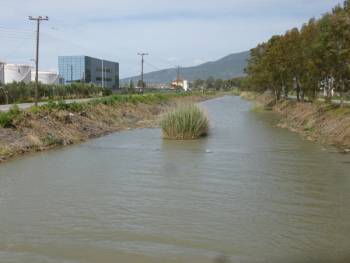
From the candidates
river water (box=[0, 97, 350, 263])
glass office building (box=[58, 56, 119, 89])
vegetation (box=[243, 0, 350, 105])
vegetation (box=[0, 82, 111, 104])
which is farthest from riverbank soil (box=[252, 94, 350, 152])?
glass office building (box=[58, 56, 119, 89])

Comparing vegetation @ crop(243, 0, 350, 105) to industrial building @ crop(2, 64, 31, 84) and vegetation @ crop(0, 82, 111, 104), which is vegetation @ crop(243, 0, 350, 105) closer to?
vegetation @ crop(0, 82, 111, 104)

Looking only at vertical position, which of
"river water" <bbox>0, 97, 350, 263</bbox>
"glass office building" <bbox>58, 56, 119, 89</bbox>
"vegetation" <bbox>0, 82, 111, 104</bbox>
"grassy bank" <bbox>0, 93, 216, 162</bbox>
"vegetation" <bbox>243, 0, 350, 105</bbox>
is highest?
"glass office building" <bbox>58, 56, 119, 89</bbox>

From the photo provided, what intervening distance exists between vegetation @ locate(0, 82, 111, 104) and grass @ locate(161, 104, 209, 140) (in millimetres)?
29074

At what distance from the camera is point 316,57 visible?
111ft

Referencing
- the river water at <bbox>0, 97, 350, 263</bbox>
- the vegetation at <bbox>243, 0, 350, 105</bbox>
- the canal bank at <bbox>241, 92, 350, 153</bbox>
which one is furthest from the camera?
the vegetation at <bbox>243, 0, 350, 105</bbox>

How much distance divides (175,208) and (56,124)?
17979mm

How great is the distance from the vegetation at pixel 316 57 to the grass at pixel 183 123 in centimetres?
846

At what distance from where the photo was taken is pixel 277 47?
52625 mm

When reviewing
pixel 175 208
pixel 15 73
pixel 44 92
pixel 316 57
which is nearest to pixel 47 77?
pixel 15 73

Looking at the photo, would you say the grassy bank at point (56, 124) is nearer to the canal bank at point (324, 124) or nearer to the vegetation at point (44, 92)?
the canal bank at point (324, 124)

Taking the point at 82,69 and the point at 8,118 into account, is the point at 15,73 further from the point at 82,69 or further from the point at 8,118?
the point at 8,118

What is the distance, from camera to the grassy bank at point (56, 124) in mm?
22938

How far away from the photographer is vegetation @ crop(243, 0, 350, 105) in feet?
97.0

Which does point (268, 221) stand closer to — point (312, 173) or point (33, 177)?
point (312, 173)
